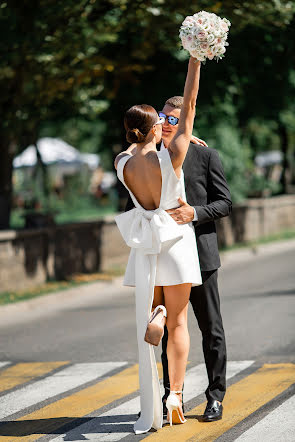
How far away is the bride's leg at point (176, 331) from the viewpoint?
5.22m

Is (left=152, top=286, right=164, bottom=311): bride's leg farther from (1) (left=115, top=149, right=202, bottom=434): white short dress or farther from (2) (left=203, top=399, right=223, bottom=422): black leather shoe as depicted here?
(2) (left=203, top=399, right=223, bottom=422): black leather shoe

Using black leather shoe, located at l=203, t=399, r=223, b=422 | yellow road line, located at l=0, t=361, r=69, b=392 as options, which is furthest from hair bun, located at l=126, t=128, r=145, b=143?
yellow road line, located at l=0, t=361, r=69, b=392

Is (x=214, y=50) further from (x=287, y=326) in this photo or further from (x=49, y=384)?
(x=287, y=326)

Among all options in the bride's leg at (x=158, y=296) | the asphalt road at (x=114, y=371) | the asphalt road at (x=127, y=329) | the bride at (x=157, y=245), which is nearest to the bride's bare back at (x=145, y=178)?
the bride at (x=157, y=245)

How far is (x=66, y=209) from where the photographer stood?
38500 mm

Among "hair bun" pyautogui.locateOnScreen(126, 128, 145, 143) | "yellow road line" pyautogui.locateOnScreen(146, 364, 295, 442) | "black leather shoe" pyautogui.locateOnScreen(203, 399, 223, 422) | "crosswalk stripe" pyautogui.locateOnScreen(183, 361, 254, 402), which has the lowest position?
"crosswalk stripe" pyautogui.locateOnScreen(183, 361, 254, 402)

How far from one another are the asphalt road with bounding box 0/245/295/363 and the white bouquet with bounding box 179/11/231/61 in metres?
3.34

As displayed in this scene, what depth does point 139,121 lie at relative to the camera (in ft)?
16.8

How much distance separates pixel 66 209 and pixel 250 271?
2342 centimetres

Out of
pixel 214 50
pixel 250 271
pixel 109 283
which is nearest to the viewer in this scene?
pixel 214 50

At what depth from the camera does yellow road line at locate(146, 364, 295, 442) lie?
516 cm

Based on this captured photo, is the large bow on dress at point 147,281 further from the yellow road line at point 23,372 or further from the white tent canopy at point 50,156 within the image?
the white tent canopy at point 50,156

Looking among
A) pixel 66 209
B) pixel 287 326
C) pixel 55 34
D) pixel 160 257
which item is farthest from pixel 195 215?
pixel 66 209

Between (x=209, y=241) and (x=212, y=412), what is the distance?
1.07m
